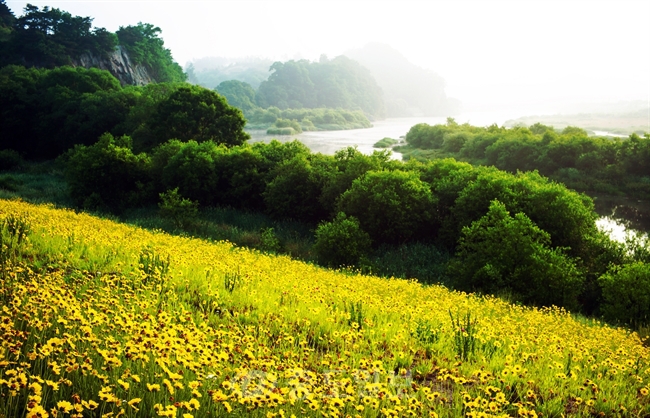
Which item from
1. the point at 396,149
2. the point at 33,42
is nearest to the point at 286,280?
the point at 33,42

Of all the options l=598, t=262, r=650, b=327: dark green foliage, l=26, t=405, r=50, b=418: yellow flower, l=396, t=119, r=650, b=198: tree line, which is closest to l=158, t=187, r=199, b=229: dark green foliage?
l=598, t=262, r=650, b=327: dark green foliage

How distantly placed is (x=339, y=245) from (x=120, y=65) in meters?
74.5

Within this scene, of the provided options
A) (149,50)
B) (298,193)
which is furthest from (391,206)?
(149,50)

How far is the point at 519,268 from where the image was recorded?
18.3 m

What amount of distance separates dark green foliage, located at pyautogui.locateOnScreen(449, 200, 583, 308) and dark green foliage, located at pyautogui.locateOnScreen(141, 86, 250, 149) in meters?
30.2

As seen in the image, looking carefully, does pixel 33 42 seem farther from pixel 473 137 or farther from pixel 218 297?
pixel 218 297

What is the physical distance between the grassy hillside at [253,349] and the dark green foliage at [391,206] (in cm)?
1387

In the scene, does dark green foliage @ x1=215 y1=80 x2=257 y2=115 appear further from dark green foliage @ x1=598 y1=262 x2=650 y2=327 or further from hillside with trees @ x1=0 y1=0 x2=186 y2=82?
dark green foliage @ x1=598 y1=262 x2=650 y2=327

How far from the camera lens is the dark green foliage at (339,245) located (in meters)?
23.0

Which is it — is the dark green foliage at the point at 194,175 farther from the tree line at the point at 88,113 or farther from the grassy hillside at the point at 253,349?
the grassy hillside at the point at 253,349

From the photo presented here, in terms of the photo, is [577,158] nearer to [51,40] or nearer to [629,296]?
[629,296]

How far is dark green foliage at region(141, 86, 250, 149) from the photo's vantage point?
43.3 meters

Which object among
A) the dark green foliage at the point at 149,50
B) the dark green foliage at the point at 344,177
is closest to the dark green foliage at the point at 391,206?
the dark green foliage at the point at 344,177

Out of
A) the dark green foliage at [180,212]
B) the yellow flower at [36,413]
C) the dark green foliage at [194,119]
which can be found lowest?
the dark green foliage at [180,212]
